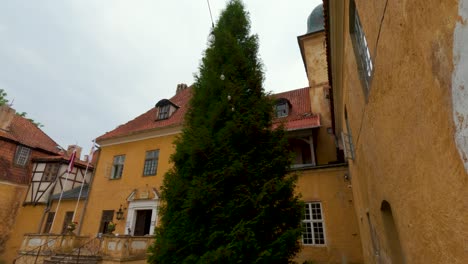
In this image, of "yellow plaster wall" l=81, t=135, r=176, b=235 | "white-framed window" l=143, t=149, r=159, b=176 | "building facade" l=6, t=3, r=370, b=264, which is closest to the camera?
"building facade" l=6, t=3, r=370, b=264

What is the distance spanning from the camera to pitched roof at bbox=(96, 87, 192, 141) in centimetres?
1644

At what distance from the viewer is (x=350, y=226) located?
9.21 m

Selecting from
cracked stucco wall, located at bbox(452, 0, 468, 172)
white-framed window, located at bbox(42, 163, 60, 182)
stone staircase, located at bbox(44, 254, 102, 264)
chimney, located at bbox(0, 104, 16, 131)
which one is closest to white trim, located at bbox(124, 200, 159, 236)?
stone staircase, located at bbox(44, 254, 102, 264)

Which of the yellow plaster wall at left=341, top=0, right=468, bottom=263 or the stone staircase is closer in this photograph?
the yellow plaster wall at left=341, top=0, right=468, bottom=263

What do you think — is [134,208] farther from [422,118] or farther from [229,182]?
[422,118]

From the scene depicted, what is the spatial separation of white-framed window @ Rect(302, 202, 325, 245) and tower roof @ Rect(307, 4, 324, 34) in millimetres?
10915

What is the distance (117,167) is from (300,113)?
39.9ft

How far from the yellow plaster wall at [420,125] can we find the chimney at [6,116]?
26851mm

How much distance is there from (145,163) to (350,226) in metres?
11.8

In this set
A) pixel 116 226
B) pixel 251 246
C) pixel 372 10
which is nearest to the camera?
pixel 372 10

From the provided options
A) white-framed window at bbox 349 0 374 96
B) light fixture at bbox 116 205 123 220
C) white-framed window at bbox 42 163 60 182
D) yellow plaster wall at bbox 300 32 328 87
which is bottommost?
light fixture at bbox 116 205 123 220

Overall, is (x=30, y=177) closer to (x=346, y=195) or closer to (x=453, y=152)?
(x=346, y=195)

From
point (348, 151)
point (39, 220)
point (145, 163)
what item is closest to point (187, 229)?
point (348, 151)

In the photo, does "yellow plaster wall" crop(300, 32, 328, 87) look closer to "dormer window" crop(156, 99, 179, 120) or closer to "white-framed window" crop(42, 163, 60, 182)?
"dormer window" crop(156, 99, 179, 120)
